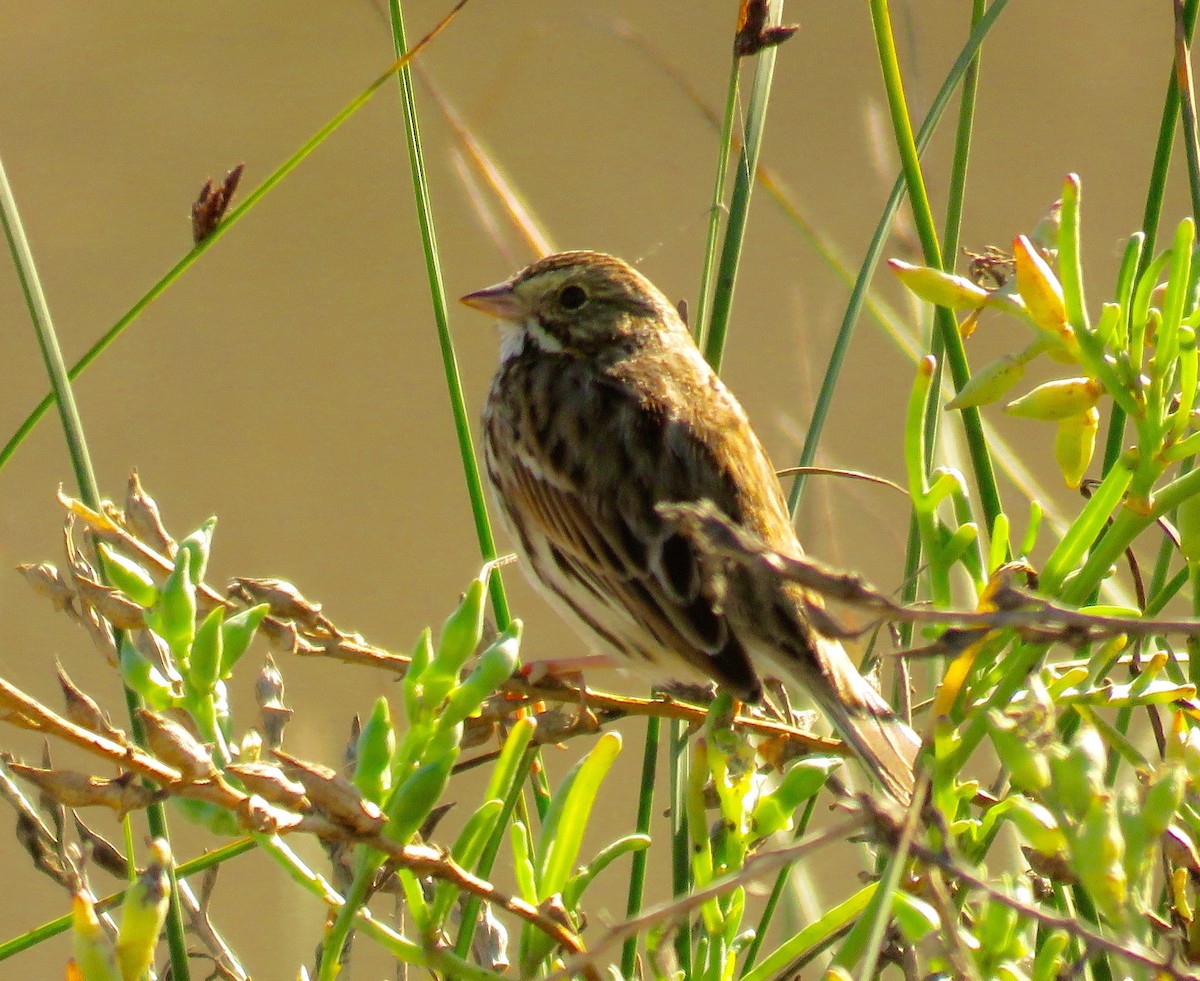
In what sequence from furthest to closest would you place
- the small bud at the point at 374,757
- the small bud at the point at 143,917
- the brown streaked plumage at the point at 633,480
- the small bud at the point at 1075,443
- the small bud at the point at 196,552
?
the brown streaked plumage at the point at 633,480, the small bud at the point at 1075,443, the small bud at the point at 196,552, the small bud at the point at 374,757, the small bud at the point at 143,917

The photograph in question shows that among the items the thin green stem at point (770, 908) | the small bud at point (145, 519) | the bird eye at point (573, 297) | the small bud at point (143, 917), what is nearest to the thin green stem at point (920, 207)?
the thin green stem at point (770, 908)

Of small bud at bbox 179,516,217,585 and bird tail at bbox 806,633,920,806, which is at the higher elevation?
small bud at bbox 179,516,217,585

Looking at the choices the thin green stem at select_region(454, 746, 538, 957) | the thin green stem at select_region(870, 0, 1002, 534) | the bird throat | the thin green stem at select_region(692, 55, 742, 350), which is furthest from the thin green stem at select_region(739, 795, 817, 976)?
the bird throat

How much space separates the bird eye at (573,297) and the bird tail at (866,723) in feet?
3.67

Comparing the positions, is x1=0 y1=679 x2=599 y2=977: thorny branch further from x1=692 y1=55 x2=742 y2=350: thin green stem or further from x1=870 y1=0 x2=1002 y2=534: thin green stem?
x1=692 y1=55 x2=742 y2=350: thin green stem

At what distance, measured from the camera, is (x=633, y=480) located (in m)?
2.81

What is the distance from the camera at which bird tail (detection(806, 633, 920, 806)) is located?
1903mm

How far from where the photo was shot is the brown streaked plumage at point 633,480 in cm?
243

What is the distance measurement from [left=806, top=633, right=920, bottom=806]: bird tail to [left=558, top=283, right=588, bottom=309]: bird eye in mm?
1118

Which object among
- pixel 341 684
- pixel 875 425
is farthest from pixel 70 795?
pixel 875 425

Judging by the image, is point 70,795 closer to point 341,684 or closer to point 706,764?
point 706,764

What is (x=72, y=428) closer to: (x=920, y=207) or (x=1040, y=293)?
(x=920, y=207)

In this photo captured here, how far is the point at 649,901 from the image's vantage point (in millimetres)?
4875

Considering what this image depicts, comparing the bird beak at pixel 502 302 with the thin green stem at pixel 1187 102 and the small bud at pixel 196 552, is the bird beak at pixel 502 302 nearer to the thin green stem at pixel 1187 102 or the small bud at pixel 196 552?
the thin green stem at pixel 1187 102
